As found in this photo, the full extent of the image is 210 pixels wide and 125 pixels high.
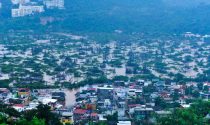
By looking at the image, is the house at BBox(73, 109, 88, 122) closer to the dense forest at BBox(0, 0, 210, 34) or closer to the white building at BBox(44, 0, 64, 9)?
the dense forest at BBox(0, 0, 210, 34)

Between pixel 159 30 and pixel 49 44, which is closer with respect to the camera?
pixel 49 44

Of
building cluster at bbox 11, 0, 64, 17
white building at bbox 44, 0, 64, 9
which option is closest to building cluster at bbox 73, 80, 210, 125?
building cluster at bbox 11, 0, 64, 17

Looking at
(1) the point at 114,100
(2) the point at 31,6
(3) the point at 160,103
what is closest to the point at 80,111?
(1) the point at 114,100

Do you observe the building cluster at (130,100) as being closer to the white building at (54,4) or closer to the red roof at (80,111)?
the red roof at (80,111)

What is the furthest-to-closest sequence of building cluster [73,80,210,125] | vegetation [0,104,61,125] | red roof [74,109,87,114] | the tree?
the tree → red roof [74,109,87,114] → building cluster [73,80,210,125] → vegetation [0,104,61,125]

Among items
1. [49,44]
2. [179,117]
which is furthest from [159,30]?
[179,117]

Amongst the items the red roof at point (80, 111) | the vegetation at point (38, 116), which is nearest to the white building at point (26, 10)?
the red roof at point (80, 111)

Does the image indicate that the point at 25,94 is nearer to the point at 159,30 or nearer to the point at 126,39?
the point at 126,39
